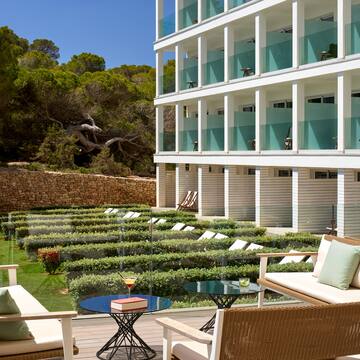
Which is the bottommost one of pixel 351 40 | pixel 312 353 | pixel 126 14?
pixel 312 353

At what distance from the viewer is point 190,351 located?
4.97m

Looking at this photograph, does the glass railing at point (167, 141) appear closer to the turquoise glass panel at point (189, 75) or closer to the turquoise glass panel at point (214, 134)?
the turquoise glass panel at point (189, 75)

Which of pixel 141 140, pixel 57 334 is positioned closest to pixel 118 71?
pixel 141 140

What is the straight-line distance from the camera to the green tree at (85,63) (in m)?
49.1

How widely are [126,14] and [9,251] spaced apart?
9334 cm

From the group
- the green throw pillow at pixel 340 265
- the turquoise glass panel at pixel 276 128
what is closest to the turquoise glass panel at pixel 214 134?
the turquoise glass panel at pixel 276 128

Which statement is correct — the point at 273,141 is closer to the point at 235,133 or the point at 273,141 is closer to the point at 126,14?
the point at 235,133

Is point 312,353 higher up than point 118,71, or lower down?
lower down

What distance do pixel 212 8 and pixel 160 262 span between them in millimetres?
18877

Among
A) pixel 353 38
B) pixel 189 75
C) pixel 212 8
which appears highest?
pixel 212 8

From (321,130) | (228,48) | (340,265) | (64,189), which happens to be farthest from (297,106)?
(64,189)

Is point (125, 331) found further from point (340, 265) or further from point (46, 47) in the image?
point (46, 47)

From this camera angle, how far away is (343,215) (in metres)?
14.4

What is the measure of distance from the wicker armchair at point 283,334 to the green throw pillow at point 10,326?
1.17m
